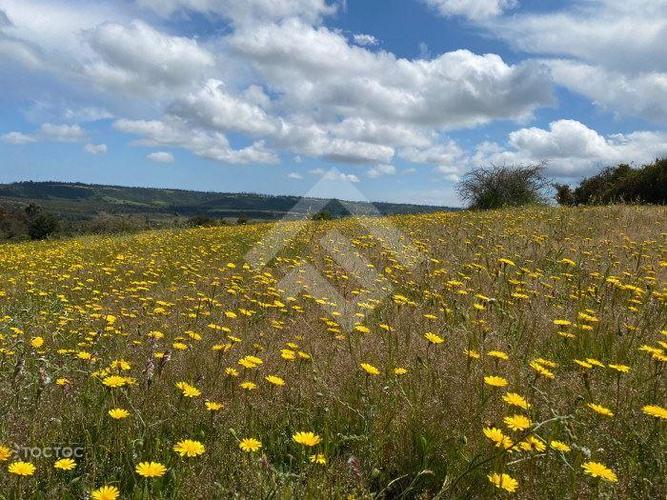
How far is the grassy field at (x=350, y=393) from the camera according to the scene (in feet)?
7.02

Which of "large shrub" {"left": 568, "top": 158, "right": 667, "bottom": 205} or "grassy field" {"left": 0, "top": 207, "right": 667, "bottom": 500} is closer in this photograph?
"grassy field" {"left": 0, "top": 207, "right": 667, "bottom": 500}

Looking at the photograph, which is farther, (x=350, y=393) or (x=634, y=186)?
(x=634, y=186)

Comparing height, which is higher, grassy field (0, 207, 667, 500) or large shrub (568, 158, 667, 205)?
large shrub (568, 158, 667, 205)

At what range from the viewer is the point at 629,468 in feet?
7.25

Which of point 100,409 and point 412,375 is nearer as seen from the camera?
point 100,409

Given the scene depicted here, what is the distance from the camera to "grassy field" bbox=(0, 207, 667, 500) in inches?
84.2

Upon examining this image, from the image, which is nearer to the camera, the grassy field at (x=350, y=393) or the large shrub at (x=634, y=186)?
the grassy field at (x=350, y=393)

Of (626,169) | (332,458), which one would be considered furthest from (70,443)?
(626,169)

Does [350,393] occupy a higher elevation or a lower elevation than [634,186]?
lower

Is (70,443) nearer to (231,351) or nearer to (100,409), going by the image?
→ (100,409)

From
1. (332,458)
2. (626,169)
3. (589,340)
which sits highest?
(626,169)

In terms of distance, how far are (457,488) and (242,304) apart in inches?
159

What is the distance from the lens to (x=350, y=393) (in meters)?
3.05

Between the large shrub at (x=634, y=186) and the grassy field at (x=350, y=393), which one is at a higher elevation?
the large shrub at (x=634, y=186)
